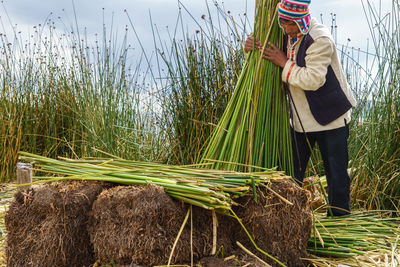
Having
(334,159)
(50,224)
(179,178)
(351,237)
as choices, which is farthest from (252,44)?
(50,224)

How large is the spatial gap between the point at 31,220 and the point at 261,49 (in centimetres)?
167

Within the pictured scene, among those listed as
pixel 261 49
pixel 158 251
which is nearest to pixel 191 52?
pixel 261 49

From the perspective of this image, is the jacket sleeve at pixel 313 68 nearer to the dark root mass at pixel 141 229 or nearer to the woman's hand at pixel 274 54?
the woman's hand at pixel 274 54

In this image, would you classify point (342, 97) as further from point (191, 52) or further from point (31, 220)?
point (31, 220)

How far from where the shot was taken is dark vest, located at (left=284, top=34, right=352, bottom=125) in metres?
2.85

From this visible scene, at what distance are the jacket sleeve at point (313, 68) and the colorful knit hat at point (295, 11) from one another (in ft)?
0.51

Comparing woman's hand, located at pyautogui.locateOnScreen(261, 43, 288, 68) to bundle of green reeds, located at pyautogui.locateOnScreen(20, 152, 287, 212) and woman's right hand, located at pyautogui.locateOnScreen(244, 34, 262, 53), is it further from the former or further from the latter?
bundle of green reeds, located at pyautogui.locateOnScreen(20, 152, 287, 212)

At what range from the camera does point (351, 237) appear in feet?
7.86

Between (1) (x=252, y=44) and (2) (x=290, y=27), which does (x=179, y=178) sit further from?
(2) (x=290, y=27)

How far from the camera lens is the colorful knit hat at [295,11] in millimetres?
2533

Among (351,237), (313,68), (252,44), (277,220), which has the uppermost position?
(252,44)

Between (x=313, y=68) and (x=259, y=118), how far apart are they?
1.62 ft

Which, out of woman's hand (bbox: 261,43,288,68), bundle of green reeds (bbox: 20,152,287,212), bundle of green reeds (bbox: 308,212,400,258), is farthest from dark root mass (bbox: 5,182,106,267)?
woman's hand (bbox: 261,43,288,68)

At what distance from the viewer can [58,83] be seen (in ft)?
18.0
